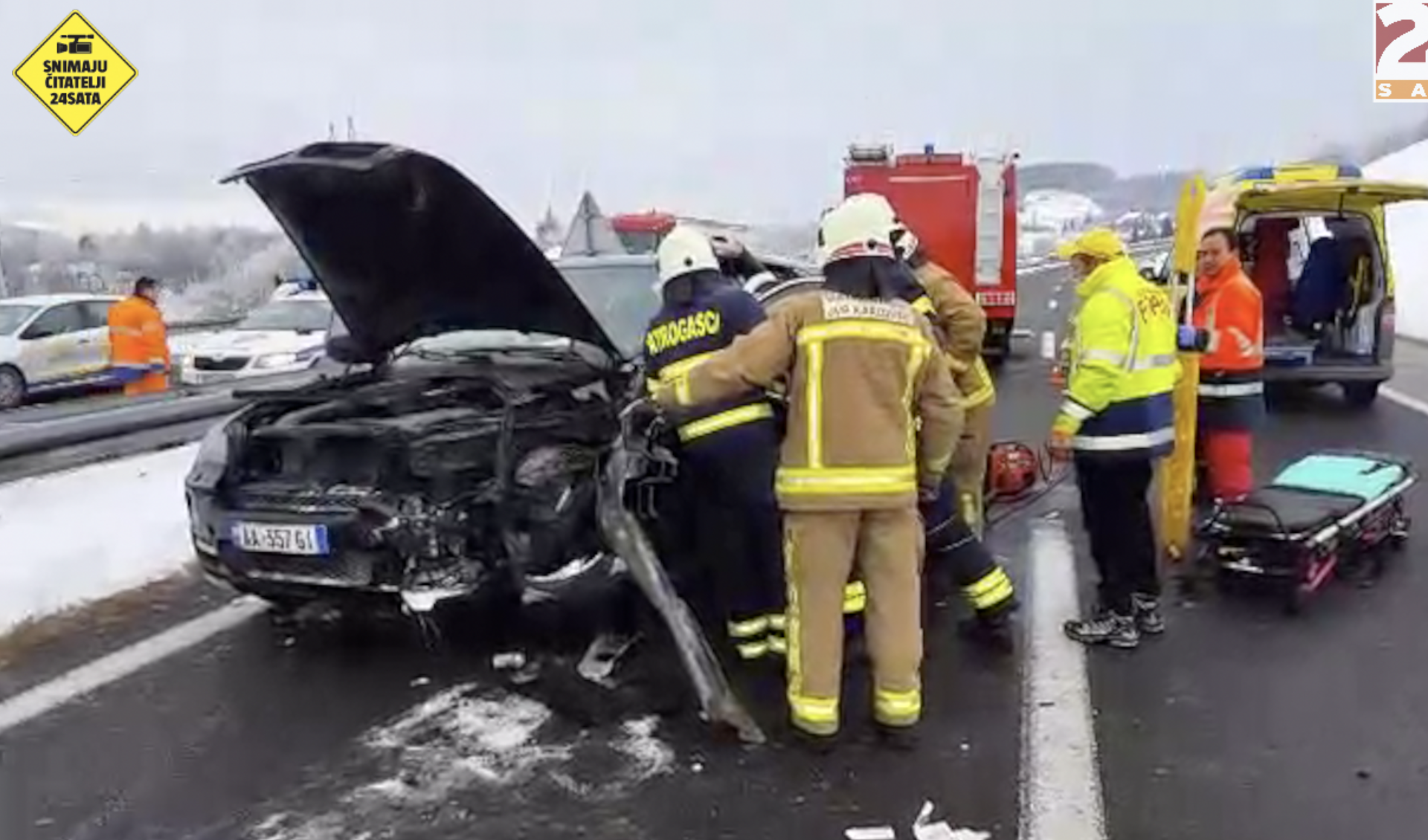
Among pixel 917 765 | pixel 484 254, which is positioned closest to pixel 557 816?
pixel 917 765

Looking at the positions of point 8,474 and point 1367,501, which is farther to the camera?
point 8,474

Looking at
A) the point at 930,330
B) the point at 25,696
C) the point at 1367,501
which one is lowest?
the point at 25,696

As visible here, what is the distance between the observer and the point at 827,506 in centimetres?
453

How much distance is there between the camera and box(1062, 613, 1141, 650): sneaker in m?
5.50

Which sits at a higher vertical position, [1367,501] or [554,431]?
[554,431]

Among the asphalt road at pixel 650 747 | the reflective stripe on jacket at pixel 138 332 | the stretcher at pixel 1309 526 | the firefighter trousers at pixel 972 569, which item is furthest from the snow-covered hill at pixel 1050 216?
the asphalt road at pixel 650 747

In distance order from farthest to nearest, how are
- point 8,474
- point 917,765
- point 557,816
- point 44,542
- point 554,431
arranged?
point 8,474, point 44,542, point 554,431, point 917,765, point 557,816

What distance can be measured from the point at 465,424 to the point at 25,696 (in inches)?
77.2

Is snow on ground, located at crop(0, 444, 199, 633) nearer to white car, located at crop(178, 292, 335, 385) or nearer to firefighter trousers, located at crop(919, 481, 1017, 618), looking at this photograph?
firefighter trousers, located at crop(919, 481, 1017, 618)

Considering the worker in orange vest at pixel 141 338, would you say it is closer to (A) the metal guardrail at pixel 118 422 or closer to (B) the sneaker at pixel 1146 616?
(A) the metal guardrail at pixel 118 422

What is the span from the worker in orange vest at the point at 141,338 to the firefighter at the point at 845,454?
13.3 metres

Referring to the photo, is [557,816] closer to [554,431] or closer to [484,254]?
[554,431]

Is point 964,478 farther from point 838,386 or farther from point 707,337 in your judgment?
point 838,386

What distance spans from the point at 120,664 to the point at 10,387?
14.4 meters
